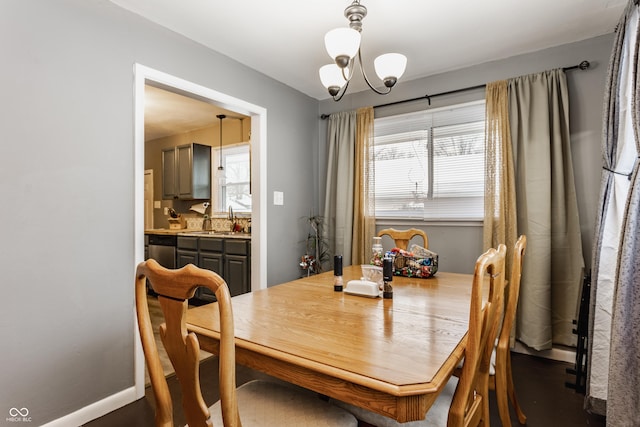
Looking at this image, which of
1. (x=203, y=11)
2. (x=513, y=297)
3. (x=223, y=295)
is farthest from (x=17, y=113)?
(x=513, y=297)

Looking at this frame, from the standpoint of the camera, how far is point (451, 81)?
10.2 feet

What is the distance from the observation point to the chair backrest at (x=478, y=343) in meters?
0.95

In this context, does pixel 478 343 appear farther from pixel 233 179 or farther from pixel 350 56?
pixel 233 179

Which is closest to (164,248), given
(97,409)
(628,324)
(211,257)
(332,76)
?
(211,257)

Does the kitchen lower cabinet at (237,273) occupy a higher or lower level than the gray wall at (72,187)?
lower

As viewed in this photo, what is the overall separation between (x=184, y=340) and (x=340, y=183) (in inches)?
114

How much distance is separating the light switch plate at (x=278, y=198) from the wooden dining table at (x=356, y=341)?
5.55 ft

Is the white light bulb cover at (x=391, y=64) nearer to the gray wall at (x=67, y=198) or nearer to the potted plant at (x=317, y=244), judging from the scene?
the gray wall at (x=67, y=198)

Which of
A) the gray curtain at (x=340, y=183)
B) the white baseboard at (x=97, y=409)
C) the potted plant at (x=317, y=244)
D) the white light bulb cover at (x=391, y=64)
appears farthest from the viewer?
the potted plant at (x=317, y=244)

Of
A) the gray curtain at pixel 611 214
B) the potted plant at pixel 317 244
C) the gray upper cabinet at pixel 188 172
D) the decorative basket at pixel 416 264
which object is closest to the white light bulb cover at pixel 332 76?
the decorative basket at pixel 416 264

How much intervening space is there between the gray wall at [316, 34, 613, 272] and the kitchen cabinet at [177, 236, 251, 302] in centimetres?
163

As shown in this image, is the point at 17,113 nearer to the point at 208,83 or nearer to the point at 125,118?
the point at 125,118

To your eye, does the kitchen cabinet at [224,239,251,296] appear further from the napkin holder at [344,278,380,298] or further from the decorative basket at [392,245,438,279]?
the napkin holder at [344,278,380,298]

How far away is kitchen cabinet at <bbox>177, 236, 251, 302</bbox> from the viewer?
143 inches
